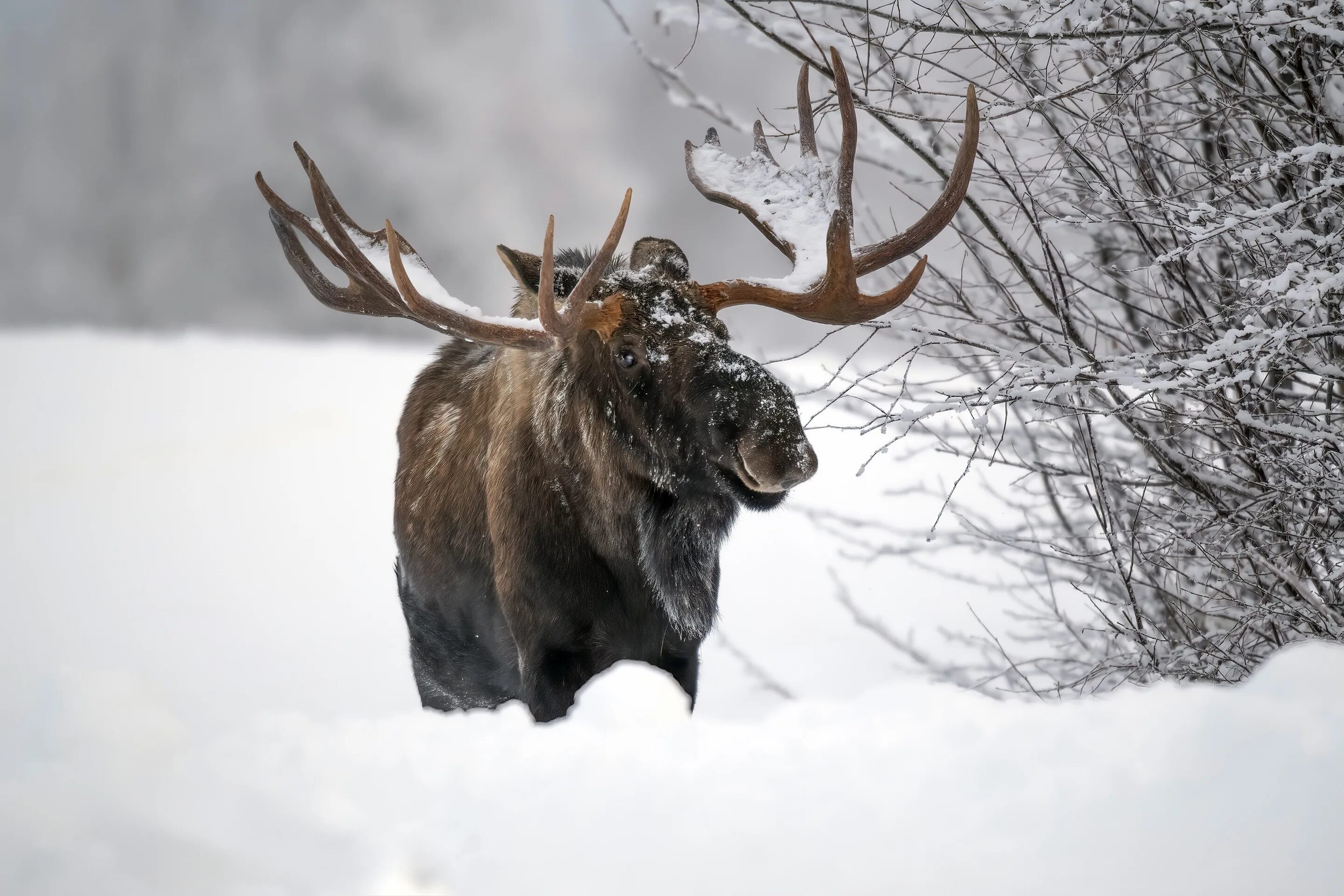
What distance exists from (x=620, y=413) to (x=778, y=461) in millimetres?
562

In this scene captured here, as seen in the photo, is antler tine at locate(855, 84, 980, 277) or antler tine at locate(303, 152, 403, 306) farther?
antler tine at locate(303, 152, 403, 306)

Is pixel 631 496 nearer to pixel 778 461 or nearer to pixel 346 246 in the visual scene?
pixel 778 461

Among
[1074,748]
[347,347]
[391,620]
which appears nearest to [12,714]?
[1074,748]

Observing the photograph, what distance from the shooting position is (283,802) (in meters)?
1.75

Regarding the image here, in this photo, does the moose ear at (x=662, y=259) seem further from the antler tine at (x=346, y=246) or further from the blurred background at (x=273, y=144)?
the blurred background at (x=273, y=144)

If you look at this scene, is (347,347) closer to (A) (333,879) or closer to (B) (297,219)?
(B) (297,219)

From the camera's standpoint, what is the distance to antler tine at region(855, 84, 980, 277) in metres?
2.72

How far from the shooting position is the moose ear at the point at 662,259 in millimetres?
3168

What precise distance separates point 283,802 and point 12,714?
0.85 meters

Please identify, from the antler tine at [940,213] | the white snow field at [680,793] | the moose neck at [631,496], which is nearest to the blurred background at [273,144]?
the antler tine at [940,213]

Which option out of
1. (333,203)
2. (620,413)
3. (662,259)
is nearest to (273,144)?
(333,203)

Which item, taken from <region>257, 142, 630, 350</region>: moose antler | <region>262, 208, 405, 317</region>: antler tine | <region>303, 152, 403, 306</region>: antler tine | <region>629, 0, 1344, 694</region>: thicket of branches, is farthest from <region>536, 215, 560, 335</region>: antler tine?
<region>629, 0, 1344, 694</region>: thicket of branches

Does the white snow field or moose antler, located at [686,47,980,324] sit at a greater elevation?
moose antler, located at [686,47,980,324]

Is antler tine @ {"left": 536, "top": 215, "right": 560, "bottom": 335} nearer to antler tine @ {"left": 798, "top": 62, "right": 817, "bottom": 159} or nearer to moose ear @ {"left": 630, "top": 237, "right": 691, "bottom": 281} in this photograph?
moose ear @ {"left": 630, "top": 237, "right": 691, "bottom": 281}
